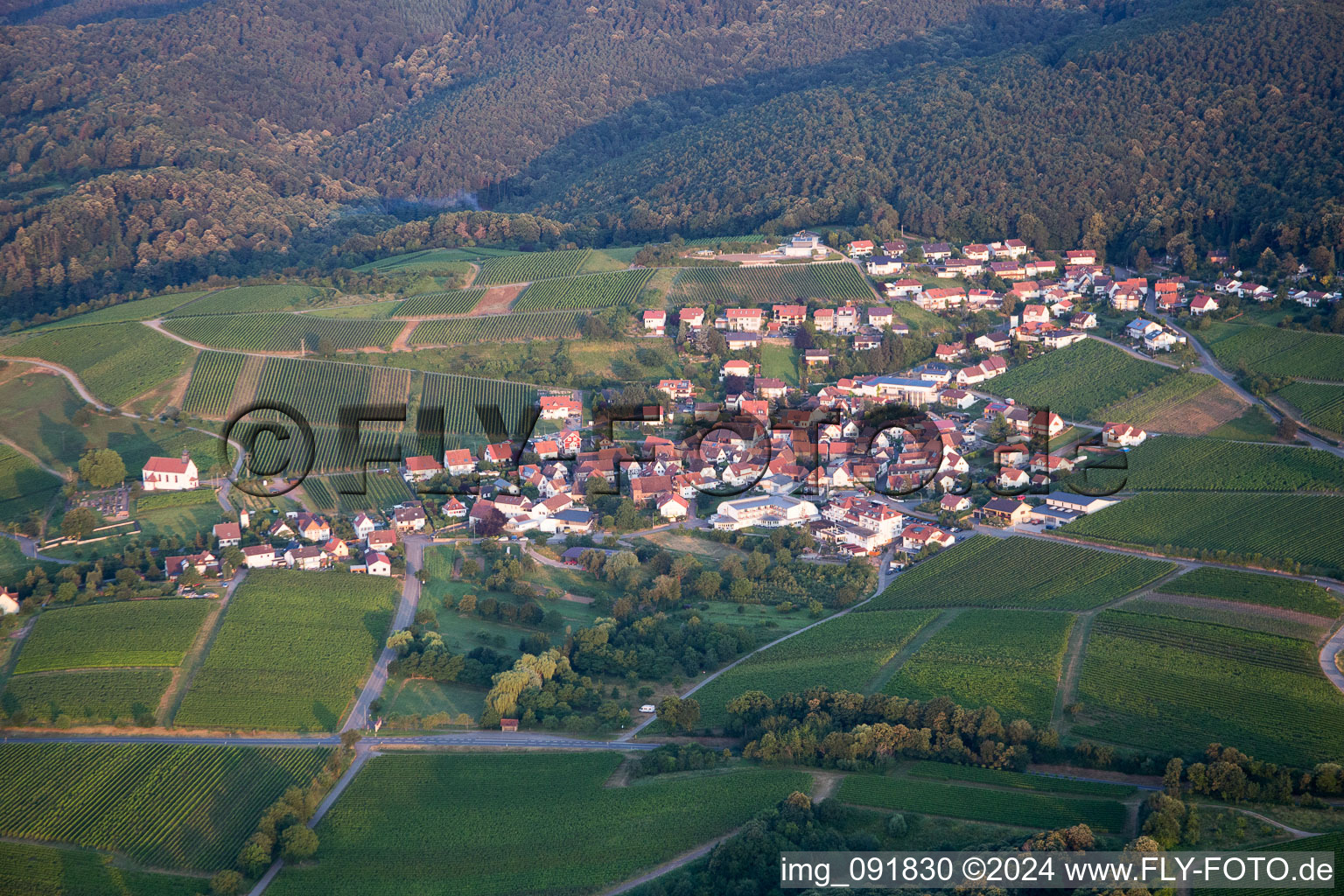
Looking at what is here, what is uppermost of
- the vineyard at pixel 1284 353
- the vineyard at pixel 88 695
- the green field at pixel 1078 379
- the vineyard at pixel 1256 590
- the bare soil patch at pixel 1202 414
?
the vineyard at pixel 1284 353

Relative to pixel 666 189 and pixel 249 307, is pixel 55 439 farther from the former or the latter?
pixel 666 189

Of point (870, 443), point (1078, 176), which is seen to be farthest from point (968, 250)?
point (870, 443)

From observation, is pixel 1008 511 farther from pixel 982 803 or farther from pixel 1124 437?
pixel 982 803

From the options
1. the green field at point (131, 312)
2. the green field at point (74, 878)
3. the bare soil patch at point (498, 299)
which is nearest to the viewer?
the green field at point (74, 878)

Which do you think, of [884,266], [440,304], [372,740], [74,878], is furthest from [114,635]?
[884,266]

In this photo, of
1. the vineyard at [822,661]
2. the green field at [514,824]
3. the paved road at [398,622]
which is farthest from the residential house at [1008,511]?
the paved road at [398,622]

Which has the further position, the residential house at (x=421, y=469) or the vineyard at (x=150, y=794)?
the residential house at (x=421, y=469)

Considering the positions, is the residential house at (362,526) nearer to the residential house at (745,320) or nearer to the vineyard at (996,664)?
the vineyard at (996,664)
